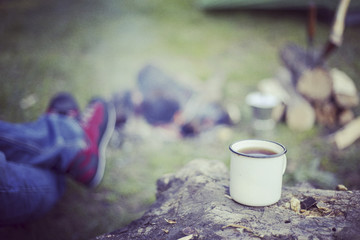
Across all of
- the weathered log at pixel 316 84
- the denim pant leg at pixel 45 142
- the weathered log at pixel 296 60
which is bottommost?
the denim pant leg at pixel 45 142

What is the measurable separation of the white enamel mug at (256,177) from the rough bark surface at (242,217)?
0.14ft

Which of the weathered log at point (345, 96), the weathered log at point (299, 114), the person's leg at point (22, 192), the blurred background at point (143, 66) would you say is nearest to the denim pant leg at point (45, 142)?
the person's leg at point (22, 192)

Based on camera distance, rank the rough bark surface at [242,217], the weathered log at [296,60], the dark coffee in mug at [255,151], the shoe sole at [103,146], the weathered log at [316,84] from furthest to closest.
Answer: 1. the weathered log at [296,60]
2. the weathered log at [316,84]
3. the shoe sole at [103,146]
4. the dark coffee in mug at [255,151]
5. the rough bark surface at [242,217]

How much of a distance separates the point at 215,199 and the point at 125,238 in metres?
0.36

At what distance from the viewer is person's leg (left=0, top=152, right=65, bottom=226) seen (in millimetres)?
1425

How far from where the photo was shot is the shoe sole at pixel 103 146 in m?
2.38

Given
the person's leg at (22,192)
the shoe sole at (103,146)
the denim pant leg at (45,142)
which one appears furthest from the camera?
the shoe sole at (103,146)

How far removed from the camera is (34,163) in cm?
183

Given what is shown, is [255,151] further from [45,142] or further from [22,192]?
[45,142]

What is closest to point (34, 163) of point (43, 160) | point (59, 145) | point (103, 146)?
point (43, 160)

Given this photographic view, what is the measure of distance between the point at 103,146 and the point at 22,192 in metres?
1.23

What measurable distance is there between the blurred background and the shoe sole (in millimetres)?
163

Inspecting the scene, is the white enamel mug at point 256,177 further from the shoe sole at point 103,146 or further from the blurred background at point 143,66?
the shoe sole at point 103,146

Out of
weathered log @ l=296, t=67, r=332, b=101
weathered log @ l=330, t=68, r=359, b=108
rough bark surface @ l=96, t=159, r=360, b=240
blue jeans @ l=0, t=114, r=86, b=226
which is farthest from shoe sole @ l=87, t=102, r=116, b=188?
weathered log @ l=330, t=68, r=359, b=108
